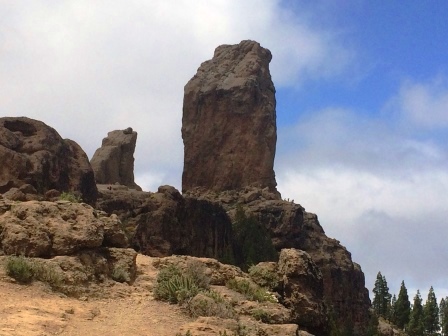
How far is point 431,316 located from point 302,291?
80014 millimetres

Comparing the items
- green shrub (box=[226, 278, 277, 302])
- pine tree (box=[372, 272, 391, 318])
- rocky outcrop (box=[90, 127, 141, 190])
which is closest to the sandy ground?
green shrub (box=[226, 278, 277, 302])

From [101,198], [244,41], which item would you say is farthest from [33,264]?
[244,41]

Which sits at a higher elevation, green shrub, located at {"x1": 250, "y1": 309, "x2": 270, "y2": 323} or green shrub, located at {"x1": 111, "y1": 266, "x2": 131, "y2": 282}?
green shrub, located at {"x1": 111, "y1": 266, "x2": 131, "y2": 282}

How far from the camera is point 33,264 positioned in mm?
14688

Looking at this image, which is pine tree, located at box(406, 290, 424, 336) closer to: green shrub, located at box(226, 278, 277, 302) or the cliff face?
the cliff face

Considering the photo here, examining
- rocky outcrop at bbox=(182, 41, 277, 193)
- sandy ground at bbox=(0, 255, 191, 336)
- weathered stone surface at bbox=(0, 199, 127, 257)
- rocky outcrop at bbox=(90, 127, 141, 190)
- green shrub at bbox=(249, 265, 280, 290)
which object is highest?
rocky outcrop at bbox=(182, 41, 277, 193)

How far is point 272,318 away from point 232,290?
2.11 metres

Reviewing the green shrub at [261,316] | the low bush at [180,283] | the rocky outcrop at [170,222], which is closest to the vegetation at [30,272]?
the low bush at [180,283]

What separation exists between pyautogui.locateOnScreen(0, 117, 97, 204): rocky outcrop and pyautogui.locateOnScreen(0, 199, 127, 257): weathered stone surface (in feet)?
62.6

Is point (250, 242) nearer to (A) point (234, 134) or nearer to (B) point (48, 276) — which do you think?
(A) point (234, 134)

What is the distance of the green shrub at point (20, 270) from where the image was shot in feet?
47.3

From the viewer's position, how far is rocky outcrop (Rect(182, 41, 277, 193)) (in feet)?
264

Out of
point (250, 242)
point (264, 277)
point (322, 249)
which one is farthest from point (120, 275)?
point (322, 249)

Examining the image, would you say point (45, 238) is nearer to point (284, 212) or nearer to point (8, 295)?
point (8, 295)
